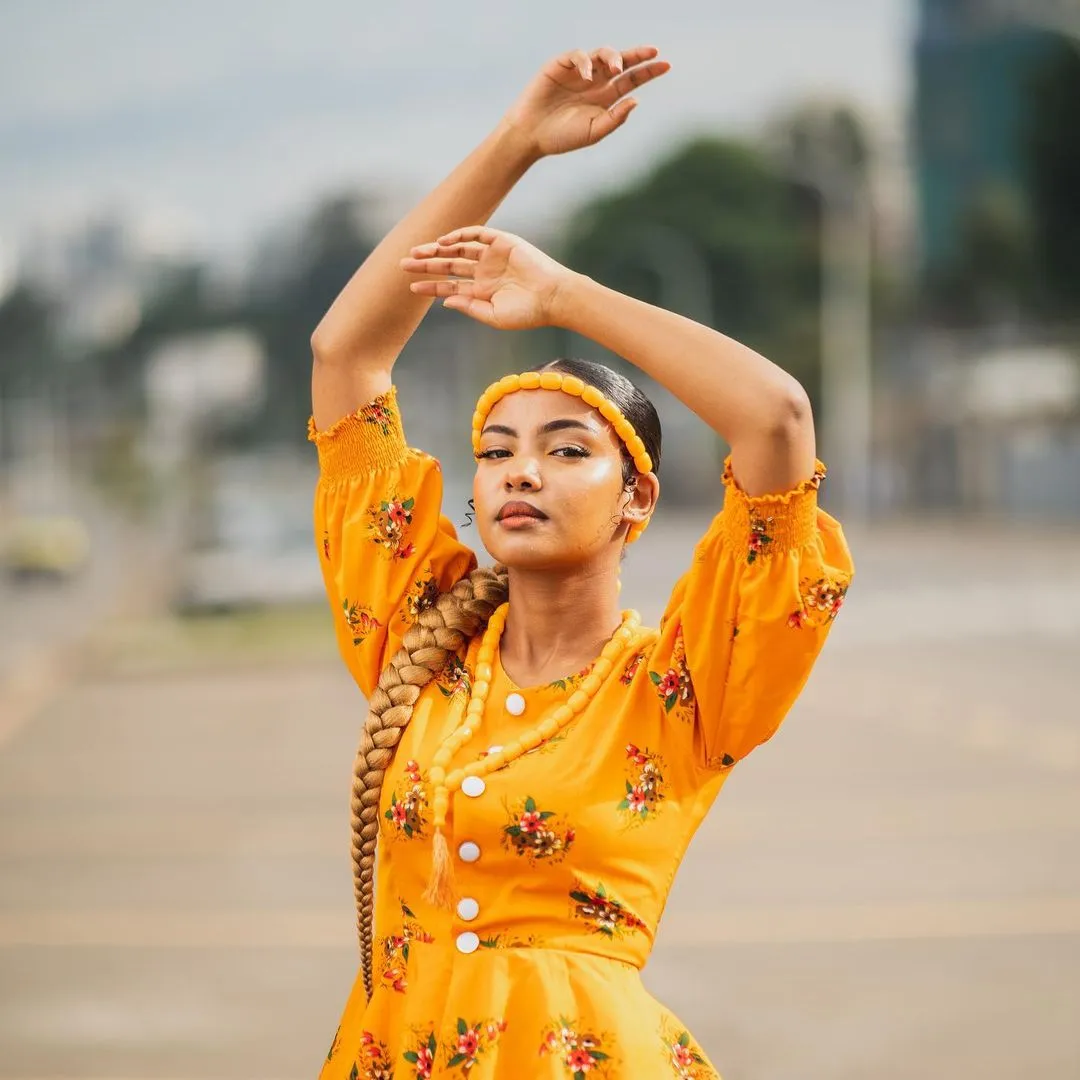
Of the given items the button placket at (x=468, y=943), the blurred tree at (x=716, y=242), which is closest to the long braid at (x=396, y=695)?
the button placket at (x=468, y=943)

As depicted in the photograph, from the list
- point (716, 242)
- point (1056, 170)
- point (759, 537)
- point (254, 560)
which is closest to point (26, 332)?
point (254, 560)

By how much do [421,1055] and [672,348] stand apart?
3.28 feet

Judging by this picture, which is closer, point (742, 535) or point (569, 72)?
point (742, 535)

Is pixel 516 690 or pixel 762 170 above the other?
pixel 762 170

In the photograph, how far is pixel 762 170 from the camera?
76562 millimetres

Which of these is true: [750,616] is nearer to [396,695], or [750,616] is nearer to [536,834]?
[536,834]

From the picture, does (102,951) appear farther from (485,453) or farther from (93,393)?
(93,393)

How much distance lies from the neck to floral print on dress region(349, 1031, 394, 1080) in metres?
0.54

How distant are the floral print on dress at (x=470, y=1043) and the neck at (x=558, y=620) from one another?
0.48 meters

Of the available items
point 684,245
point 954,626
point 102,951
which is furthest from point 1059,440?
point 102,951

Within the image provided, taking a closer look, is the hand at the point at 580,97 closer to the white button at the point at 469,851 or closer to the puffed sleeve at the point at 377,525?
the puffed sleeve at the point at 377,525

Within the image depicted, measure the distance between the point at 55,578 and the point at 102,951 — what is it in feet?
81.5

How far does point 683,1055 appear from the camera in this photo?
246 cm

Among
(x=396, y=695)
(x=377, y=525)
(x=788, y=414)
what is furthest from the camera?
(x=377, y=525)
